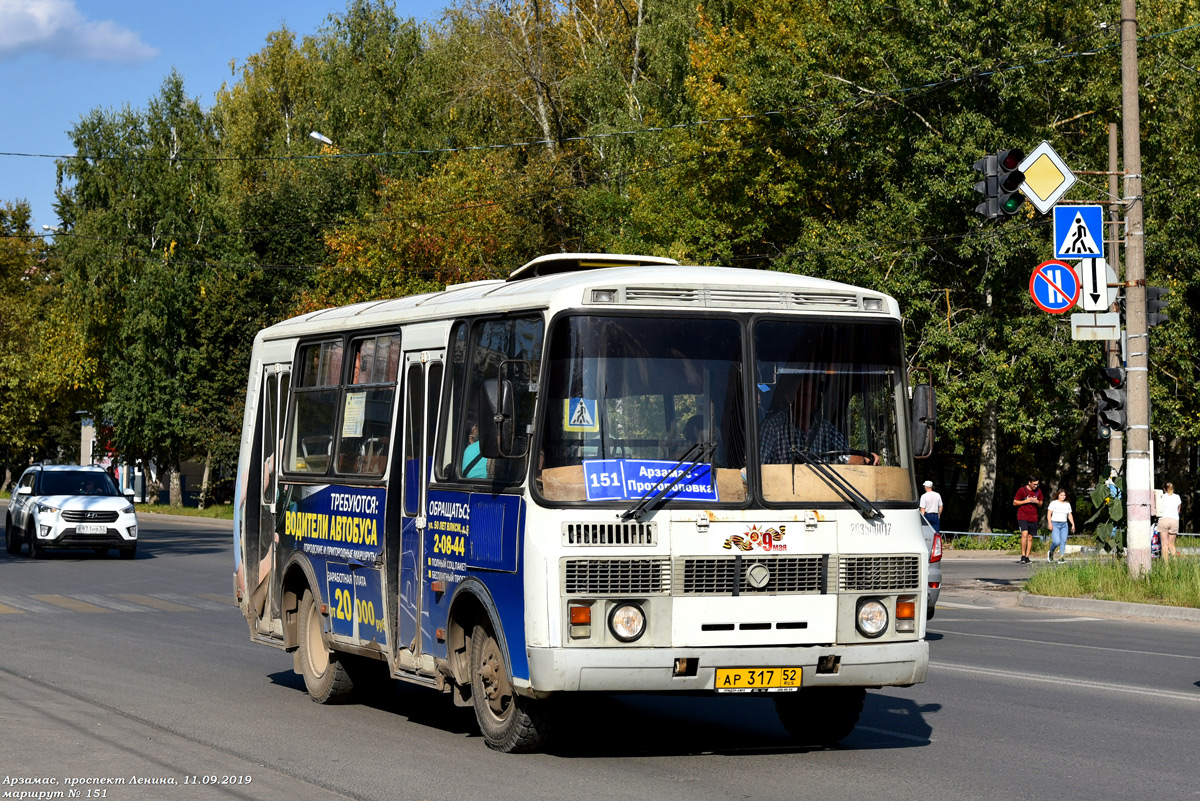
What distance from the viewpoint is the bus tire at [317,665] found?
11.9 metres

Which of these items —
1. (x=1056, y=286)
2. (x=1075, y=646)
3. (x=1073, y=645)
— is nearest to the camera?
(x=1075, y=646)

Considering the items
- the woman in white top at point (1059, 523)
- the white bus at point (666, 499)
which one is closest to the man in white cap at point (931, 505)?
the woman in white top at point (1059, 523)

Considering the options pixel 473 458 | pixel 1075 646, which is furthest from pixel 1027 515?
pixel 473 458

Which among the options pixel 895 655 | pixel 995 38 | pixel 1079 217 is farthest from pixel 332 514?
pixel 995 38

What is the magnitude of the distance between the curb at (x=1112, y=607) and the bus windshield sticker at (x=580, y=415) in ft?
45.5

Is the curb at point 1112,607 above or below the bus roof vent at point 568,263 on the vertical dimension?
below

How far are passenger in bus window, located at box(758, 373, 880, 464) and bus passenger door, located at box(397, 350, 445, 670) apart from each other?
2375 mm

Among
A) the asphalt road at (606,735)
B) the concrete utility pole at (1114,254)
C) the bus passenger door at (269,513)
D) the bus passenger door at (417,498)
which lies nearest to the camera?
the asphalt road at (606,735)

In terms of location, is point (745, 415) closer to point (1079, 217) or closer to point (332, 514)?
point (332, 514)

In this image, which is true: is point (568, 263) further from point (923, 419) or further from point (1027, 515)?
point (1027, 515)

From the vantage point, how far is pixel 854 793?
8.28m

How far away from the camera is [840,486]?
923 centimetres

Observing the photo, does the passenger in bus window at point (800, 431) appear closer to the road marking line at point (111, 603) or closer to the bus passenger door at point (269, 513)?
the bus passenger door at point (269, 513)

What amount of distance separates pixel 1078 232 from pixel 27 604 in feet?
50.3
